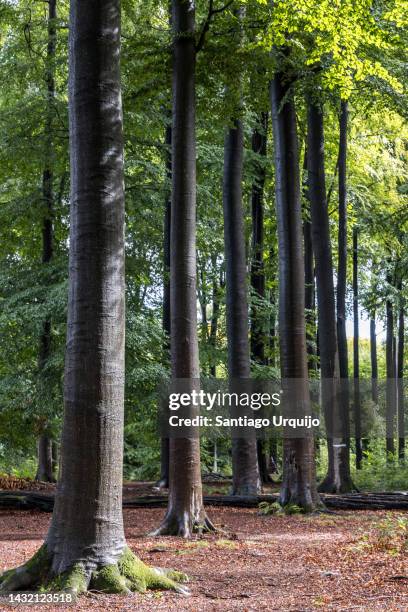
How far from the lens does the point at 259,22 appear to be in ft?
37.4

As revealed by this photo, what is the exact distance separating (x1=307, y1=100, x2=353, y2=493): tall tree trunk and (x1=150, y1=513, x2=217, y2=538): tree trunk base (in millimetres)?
A: 6750

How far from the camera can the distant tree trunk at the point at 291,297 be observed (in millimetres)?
12773

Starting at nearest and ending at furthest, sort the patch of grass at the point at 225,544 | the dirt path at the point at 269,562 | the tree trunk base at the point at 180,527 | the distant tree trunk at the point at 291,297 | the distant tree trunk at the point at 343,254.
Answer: the dirt path at the point at 269,562
the patch of grass at the point at 225,544
the tree trunk base at the point at 180,527
the distant tree trunk at the point at 291,297
the distant tree trunk at the point at 343,254

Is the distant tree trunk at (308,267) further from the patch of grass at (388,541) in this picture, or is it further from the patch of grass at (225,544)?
the patch of grass at (225,544)

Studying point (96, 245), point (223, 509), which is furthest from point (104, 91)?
point (223, 509)

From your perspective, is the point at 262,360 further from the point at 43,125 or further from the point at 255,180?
the point at 43,125

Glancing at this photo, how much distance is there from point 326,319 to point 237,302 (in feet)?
7.75

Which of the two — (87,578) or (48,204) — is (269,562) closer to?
(87,578)

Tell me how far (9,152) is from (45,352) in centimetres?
436

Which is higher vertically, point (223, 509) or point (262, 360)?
point (262, 360)

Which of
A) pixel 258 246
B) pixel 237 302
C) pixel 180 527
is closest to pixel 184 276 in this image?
pixel 180 527

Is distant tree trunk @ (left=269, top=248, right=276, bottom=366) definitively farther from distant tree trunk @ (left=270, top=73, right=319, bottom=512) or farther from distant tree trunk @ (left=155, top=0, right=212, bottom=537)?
distant tree trunk @ (left=155, top=0, right=212, bottom=537)

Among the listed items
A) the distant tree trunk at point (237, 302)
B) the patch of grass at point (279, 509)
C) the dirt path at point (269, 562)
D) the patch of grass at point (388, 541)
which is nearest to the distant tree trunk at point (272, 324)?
the distant tree trunk at point (237, 302)

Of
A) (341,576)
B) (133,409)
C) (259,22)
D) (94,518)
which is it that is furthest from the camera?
(133,409)
